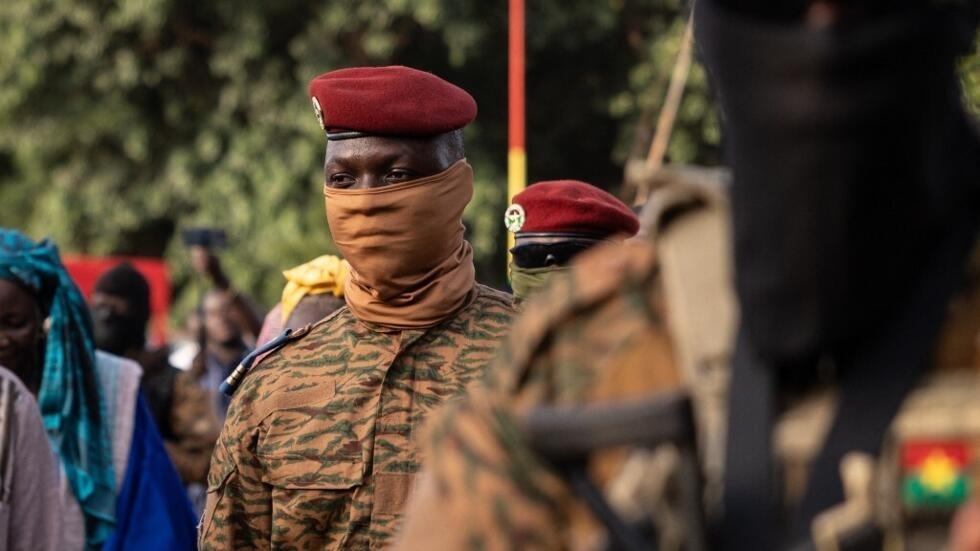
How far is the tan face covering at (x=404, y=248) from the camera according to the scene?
183 inches

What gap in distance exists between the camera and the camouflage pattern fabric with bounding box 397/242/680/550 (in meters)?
2.31

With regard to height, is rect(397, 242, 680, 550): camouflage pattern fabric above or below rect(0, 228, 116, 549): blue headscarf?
above

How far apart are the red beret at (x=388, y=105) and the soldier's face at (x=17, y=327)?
2123 mm

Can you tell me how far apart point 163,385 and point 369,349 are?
3.51 metres

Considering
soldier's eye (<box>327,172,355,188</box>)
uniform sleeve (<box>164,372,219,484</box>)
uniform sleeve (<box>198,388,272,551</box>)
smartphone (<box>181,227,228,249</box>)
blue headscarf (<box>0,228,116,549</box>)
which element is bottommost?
smartphone (<box>181,227,228,249</box>)

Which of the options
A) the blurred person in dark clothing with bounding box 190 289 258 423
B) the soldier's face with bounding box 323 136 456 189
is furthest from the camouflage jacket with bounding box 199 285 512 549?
the blurred person in dark clothing with bounding box 190 289 258 423

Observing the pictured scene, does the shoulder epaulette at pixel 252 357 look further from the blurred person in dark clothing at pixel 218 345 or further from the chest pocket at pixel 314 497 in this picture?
the blurred person in dark clothing at pixel 218 345

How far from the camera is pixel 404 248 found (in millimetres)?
4711

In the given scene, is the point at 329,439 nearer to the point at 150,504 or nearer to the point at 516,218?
the point at 516,218

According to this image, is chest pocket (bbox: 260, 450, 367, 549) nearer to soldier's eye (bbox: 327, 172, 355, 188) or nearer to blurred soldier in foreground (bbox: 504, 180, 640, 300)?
soldier's eye (bbox: 327, 172, 355, 188)

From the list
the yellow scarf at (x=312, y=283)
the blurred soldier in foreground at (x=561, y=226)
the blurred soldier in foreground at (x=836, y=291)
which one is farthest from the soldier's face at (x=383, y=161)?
the blurred soldier in foreground at (x=836, y=291)

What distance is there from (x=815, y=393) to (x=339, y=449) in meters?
2.33

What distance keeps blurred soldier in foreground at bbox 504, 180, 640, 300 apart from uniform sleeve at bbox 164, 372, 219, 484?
7.87ft

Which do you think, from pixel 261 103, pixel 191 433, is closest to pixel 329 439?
pixel 191 433
